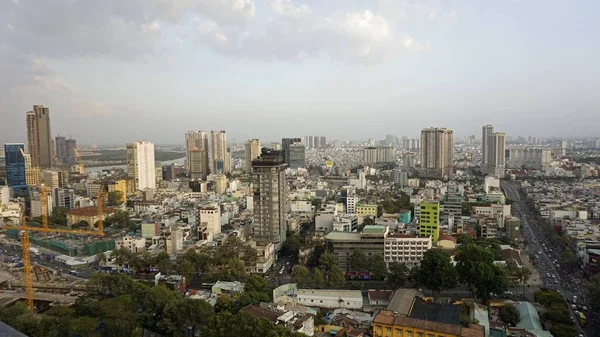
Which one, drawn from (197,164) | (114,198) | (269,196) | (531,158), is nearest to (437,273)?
(269,196)

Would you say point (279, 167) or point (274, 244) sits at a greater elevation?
point (279, 167)

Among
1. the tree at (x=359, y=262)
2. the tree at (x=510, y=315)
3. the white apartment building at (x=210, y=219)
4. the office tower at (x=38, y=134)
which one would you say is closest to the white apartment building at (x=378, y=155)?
the office tower at (x=38, y=134)

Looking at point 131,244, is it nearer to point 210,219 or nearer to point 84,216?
point 210,219

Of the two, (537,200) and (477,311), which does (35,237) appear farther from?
(537,200)

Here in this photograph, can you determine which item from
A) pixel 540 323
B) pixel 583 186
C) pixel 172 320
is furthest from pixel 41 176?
pixel 583 186

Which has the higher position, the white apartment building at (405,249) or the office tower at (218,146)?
the office tower at (218,146)

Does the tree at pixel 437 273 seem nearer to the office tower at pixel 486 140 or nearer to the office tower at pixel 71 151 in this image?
the office tower at pixel 486 140
